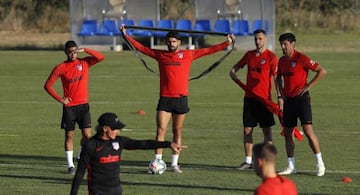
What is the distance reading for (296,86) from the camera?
50.6ft

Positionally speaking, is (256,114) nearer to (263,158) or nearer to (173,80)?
(173,80)

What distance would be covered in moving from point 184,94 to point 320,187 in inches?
107

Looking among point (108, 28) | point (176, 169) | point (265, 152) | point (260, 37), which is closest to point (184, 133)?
point (176, 169)

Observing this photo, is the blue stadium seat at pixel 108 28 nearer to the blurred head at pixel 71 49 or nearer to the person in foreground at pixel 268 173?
the blurred head at pixel 71 49

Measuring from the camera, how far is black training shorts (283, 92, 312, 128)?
15453 millimetres

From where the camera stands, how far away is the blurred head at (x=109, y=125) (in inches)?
407

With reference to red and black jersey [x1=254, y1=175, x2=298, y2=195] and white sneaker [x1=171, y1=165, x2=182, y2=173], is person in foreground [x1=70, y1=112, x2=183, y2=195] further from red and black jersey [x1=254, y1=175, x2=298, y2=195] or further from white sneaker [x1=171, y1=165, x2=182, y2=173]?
white sneaker [x1=171, y1=165, x2=182, y2=173]

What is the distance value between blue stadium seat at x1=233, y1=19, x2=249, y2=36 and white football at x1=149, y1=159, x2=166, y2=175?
106ft

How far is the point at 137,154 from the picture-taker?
714 inches

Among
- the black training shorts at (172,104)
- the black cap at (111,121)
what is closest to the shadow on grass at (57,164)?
the black training shorts at (172,104)

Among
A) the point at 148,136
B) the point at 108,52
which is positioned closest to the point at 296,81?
the point at 148,136

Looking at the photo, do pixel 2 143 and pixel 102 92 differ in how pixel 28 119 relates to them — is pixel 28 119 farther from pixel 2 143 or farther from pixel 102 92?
pixel 102 92

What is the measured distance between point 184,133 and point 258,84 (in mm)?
5191

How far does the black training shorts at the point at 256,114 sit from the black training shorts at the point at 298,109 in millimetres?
532
